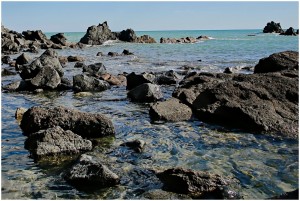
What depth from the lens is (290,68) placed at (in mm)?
15328

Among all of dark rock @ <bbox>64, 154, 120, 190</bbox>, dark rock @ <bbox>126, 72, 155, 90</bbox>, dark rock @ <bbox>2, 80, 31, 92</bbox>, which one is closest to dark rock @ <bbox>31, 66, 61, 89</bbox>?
dark rock @ <bbox>2, 80, 31, 92</bbox>

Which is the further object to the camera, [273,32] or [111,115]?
[273,32]

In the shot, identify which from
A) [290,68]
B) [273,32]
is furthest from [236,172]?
[273,32]

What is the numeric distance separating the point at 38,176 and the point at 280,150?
17.9 ft

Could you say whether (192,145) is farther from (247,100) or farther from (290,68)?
(290,68)

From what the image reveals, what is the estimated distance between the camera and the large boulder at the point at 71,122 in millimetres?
9891

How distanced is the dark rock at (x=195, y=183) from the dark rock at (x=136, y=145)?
205 centimetres

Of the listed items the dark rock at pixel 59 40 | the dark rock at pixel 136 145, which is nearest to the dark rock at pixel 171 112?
the dark rock at pixel 136 145

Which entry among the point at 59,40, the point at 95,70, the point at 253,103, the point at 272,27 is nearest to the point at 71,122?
the point at 253,103

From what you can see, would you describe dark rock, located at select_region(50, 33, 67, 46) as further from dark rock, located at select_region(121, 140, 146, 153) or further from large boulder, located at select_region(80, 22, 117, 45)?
dark rock, located at select_region(121, 140, 146, 153)

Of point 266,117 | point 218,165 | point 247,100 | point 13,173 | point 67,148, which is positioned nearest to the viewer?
point 13,173

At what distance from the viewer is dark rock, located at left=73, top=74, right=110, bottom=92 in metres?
17.3

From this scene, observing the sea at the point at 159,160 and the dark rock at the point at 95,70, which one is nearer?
the sea at the point at 159,160

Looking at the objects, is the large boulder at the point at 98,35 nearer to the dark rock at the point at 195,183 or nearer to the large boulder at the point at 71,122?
the large boulder at the point at 71,122
